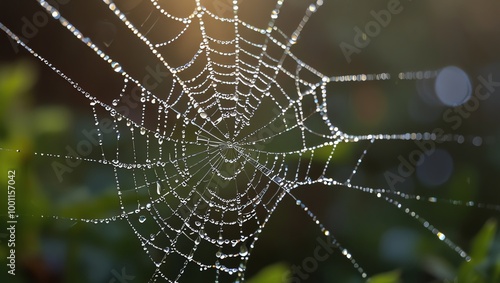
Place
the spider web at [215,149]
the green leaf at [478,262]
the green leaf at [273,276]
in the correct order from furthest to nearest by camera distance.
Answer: the spider web at [215,149], the green leaf at [478,262], the green leaf at [273,276]

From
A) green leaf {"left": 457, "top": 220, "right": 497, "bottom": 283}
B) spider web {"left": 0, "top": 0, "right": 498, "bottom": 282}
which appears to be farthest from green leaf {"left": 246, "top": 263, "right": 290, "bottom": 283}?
green leaf {"left": 457, "top": 220, "right": 497, "bottom": 283}

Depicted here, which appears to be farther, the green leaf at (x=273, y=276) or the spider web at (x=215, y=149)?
the spider web at (x=215, y=149)

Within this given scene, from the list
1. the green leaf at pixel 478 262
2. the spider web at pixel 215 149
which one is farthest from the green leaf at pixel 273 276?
the green leaf at pixel 478 262

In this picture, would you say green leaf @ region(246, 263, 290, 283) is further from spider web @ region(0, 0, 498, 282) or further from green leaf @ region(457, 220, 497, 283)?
green leaf @ region(457, 220, 497, 283)

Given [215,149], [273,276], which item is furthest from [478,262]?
[215,149]

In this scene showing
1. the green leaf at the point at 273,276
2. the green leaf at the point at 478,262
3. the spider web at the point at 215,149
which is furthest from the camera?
the spider web at the point at 215,149

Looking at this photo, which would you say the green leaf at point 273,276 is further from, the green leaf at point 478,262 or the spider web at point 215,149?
the green leaf at point 478,262

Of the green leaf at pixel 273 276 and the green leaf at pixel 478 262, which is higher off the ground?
the green leaf at pixel 478 262

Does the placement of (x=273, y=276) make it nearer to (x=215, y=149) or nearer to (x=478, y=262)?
(x=478, y=262)
